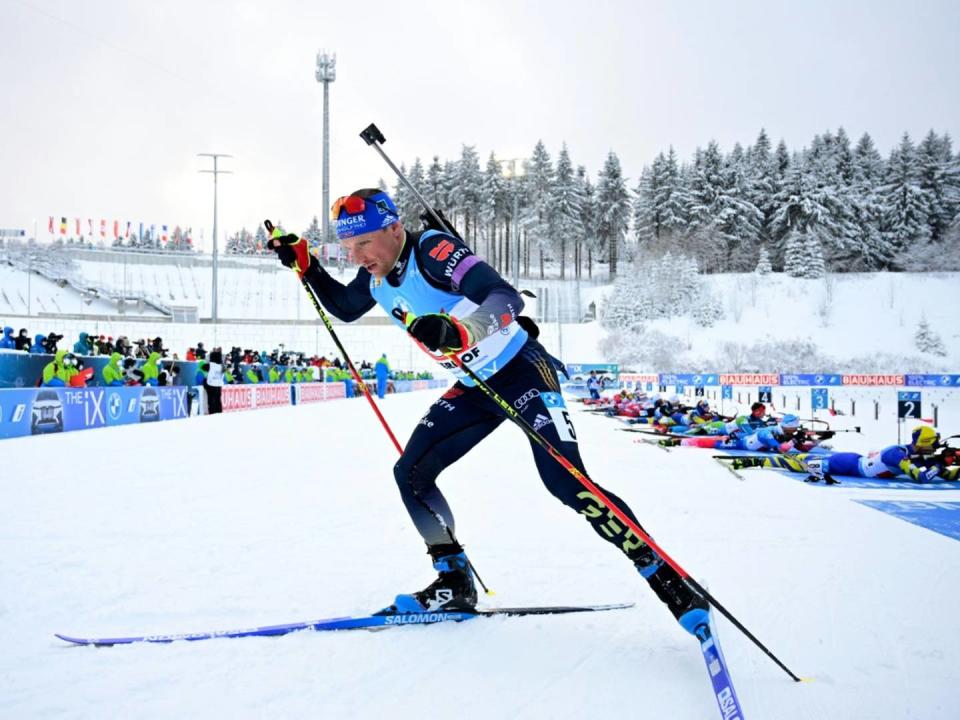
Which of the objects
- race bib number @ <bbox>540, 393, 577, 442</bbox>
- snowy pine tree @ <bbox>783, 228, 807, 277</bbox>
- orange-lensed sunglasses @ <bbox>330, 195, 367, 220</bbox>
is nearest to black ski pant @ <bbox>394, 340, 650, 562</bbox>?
race bib number @ <bbox>540, 393, 577, 442</bbox>

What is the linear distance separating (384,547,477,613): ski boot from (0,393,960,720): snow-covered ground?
13cm

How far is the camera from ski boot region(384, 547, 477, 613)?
3.03 metres

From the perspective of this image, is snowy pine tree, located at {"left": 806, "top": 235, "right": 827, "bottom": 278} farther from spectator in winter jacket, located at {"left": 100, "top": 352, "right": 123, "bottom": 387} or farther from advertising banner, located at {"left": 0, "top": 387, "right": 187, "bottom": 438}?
spectator in winter jacket, located at {"left": 100, "top": 352, "right": 123, "bottom": 387}

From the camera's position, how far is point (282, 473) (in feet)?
25.1

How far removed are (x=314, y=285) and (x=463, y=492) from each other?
3.39 m

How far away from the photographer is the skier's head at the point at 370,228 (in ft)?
10.1

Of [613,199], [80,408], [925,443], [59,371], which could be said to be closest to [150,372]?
[59,371]

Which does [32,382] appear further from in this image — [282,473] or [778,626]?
[778,626]

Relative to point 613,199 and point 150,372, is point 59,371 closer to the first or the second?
point 150,372

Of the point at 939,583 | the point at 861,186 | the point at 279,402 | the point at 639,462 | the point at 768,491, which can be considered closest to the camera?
the point at 939,583

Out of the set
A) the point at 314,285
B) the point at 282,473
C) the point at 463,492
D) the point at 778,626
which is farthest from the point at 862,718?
the point at 282,473

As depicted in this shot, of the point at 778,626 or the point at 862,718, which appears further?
the point at 778,626

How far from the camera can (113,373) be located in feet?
47.6

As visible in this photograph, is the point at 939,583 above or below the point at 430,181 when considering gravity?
below
